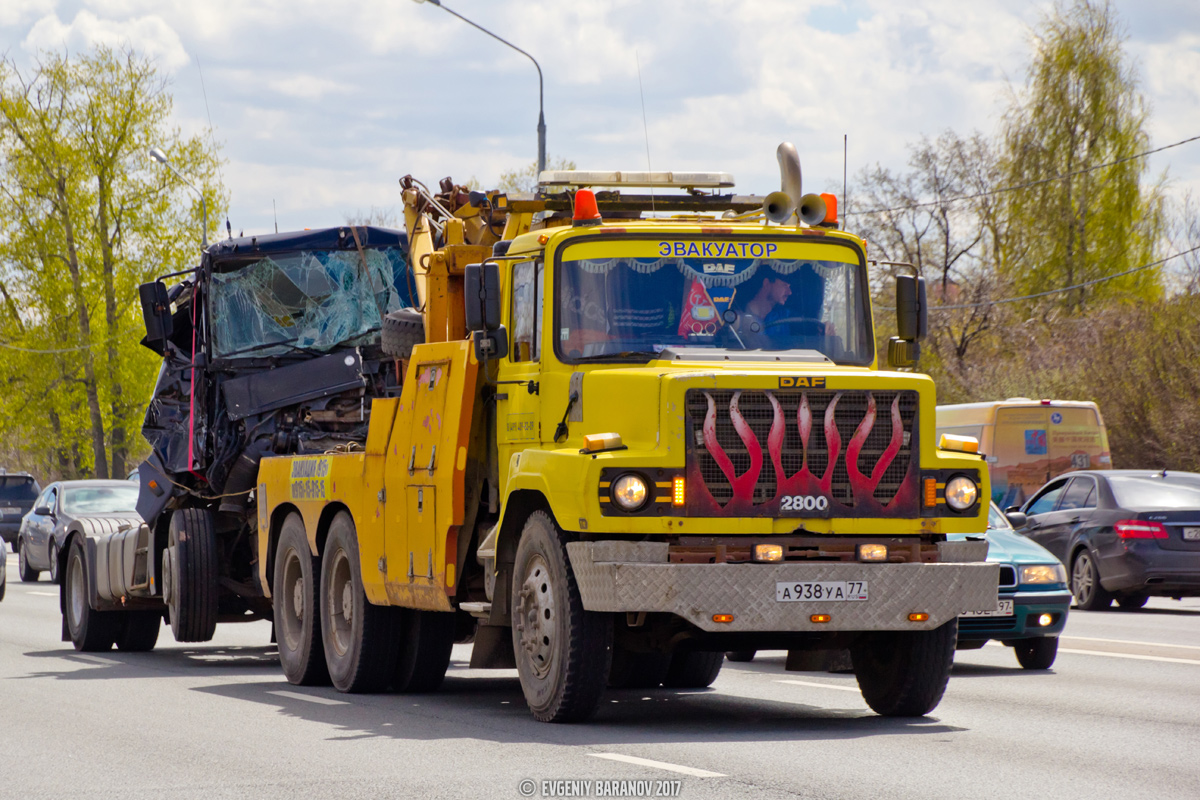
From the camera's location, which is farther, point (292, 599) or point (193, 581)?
point (193, 581)

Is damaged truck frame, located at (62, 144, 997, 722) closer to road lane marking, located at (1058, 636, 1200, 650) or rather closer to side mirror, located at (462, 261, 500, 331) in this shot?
side mirror, located at (462, 261, 500, 331)

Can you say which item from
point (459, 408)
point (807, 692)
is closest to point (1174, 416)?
point (807, 692)

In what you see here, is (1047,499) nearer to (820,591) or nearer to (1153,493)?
(1153,493)

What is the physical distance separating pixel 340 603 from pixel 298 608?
771mm

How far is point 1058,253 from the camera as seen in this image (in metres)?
47.9

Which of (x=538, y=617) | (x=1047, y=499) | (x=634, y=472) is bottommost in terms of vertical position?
(x=538, y=617)

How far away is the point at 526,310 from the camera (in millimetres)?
10617

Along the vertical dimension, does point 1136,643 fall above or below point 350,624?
below

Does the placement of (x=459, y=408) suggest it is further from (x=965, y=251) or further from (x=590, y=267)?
(x=965, y=251)

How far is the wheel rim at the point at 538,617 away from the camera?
32.1 ft

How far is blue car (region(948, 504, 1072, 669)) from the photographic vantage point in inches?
533

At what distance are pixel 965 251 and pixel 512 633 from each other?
42.7m

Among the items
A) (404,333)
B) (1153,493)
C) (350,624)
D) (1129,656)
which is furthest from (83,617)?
(1153,493)

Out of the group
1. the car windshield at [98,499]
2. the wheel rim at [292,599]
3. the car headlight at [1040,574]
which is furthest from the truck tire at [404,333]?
the car windshield at [98,499]
